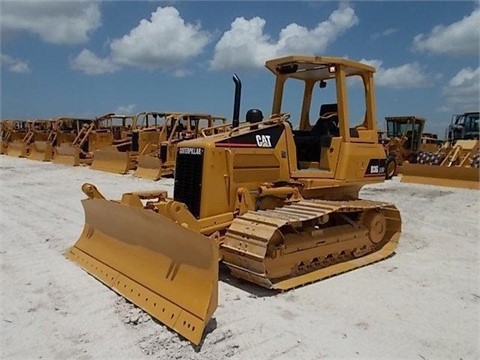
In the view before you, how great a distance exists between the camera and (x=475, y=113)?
21.0 metres

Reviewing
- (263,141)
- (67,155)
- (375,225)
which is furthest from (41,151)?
(375,225)

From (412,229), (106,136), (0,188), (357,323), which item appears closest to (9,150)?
(106,136)

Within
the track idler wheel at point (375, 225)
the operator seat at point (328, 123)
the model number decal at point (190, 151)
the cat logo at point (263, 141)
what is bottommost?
the track idler wheel at point (375, 225)

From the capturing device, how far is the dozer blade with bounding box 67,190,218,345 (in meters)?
3.79

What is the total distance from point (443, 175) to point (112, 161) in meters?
11.4

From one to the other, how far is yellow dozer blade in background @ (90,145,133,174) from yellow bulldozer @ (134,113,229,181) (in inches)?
20.0

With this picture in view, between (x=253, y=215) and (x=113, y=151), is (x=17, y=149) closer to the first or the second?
(x=113, y=151)

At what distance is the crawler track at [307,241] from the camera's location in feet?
15.1

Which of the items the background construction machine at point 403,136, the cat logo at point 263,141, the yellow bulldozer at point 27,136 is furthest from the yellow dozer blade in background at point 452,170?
the yellow bulldozer at point 27,136

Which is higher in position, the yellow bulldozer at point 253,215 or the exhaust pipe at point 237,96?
the exhaust pipe at point 237,96

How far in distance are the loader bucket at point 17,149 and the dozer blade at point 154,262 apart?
67.2 ft

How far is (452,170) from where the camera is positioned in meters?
14.1

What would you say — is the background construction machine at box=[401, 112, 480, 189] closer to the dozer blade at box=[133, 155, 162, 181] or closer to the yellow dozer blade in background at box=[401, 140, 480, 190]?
the yellow dozer blade in background at box=[401, 140, 480, 190]

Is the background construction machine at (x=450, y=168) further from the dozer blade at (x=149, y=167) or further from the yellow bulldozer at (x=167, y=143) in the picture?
the dozer blade at (x=149, y=167)
